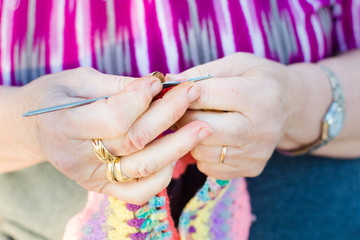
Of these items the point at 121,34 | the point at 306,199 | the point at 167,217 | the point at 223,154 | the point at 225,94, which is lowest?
the point at 306,199

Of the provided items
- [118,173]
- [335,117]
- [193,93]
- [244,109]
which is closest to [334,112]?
[335,117]

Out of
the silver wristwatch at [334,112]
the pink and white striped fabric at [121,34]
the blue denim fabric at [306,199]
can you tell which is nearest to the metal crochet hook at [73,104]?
the pink and white striped fabric at [121,34]

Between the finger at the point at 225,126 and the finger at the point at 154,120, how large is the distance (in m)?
0.06

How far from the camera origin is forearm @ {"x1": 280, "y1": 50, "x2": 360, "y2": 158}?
2.34 ft

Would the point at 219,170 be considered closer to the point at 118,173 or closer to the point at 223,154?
the point at 223,154

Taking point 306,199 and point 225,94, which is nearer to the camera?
point 225,94

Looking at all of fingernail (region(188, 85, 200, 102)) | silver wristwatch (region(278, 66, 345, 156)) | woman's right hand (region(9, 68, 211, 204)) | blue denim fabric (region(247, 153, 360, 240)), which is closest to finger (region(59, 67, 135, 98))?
woman's right hand (region(9, 68, 211, 204))

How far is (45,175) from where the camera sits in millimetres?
733

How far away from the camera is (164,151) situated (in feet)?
1.74

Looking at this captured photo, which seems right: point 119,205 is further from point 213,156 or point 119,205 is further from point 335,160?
point 335,160

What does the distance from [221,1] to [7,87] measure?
454 millimetres

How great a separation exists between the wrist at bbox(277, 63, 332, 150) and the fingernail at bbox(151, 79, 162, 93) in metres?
0.29

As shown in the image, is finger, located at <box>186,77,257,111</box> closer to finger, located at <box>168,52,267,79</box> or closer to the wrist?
finger, located at <box>168,52,267,79</box>

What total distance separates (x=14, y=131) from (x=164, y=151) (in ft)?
0.97
